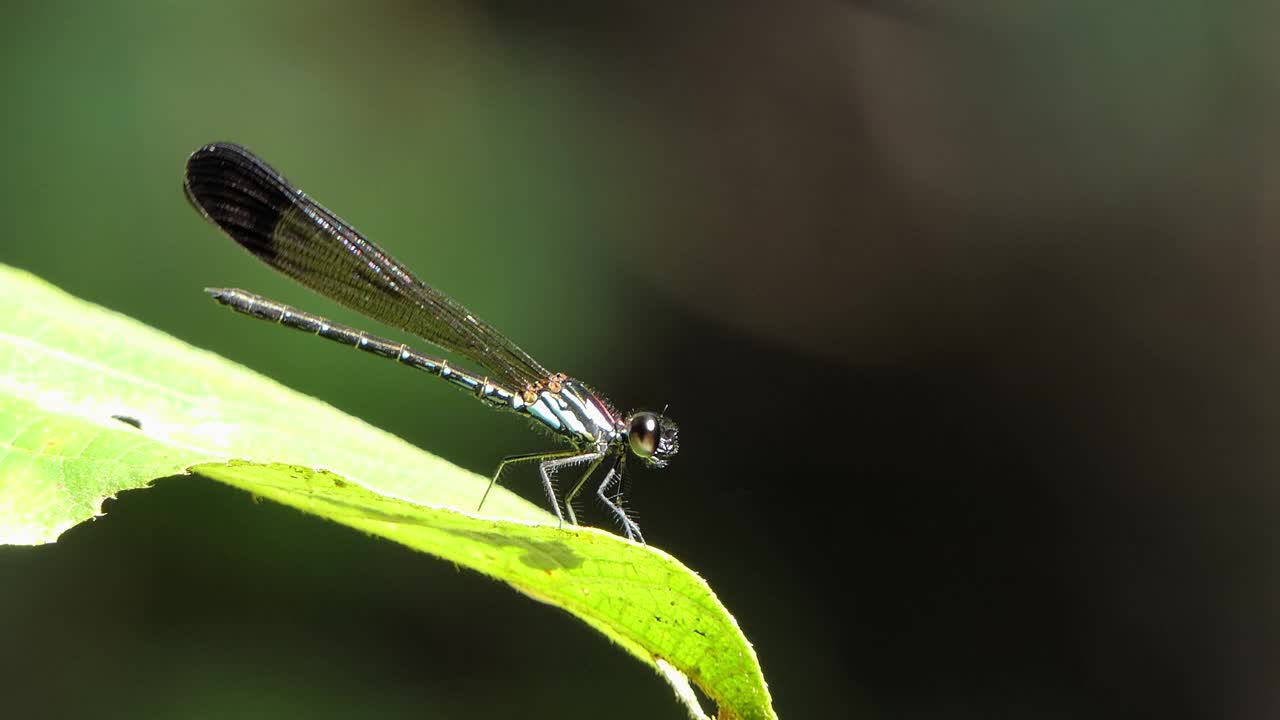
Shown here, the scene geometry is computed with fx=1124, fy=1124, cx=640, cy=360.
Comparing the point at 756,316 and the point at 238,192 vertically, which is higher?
the point at 756,316

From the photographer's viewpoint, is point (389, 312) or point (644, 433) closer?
point (644, 433)

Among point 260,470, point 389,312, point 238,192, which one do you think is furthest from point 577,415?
point 260,470

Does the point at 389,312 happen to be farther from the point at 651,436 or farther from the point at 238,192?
the point at 651,436

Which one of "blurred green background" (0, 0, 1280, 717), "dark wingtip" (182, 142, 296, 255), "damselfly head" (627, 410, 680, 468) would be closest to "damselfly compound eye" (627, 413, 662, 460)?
"damselfly head" (627, 410, 680, 468)

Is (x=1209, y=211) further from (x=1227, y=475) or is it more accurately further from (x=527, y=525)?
(x=527, y=525)

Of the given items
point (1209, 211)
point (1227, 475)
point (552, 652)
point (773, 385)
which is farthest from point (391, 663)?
point (1209, 211)

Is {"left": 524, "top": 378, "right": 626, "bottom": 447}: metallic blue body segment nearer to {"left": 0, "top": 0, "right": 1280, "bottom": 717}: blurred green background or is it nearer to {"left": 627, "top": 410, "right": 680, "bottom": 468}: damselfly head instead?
{"left": 627, "top": 410, "right": 680, "bottom": 468}: damselfly head
